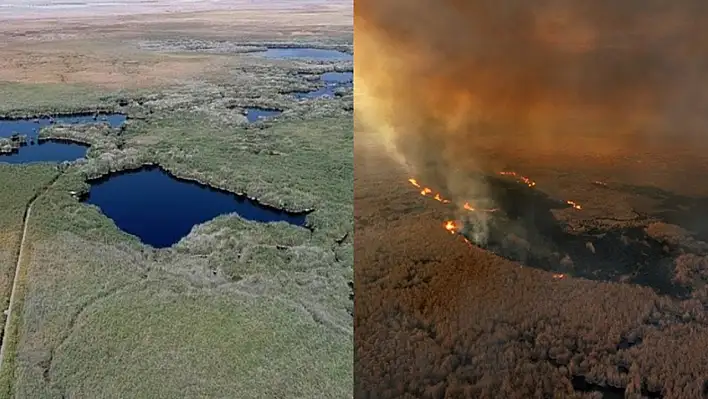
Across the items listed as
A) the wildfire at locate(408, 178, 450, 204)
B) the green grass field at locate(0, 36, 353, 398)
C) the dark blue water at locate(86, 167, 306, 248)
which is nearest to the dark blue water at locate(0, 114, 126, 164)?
the green grass field at locate(0, 36, 353, 398)

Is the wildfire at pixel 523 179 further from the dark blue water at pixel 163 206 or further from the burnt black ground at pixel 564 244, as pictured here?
the dark blue water at pixel 163 206

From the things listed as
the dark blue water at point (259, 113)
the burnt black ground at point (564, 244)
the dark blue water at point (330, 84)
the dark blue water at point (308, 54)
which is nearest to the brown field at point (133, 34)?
the dark blue water at point (308, 54)

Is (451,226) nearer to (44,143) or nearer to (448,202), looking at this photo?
(448,202)

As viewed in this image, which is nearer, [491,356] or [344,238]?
[491,356]

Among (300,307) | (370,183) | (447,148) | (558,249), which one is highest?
(447,148)

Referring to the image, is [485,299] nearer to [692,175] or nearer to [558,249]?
[558,249]

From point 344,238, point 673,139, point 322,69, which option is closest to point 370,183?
point 673,139
